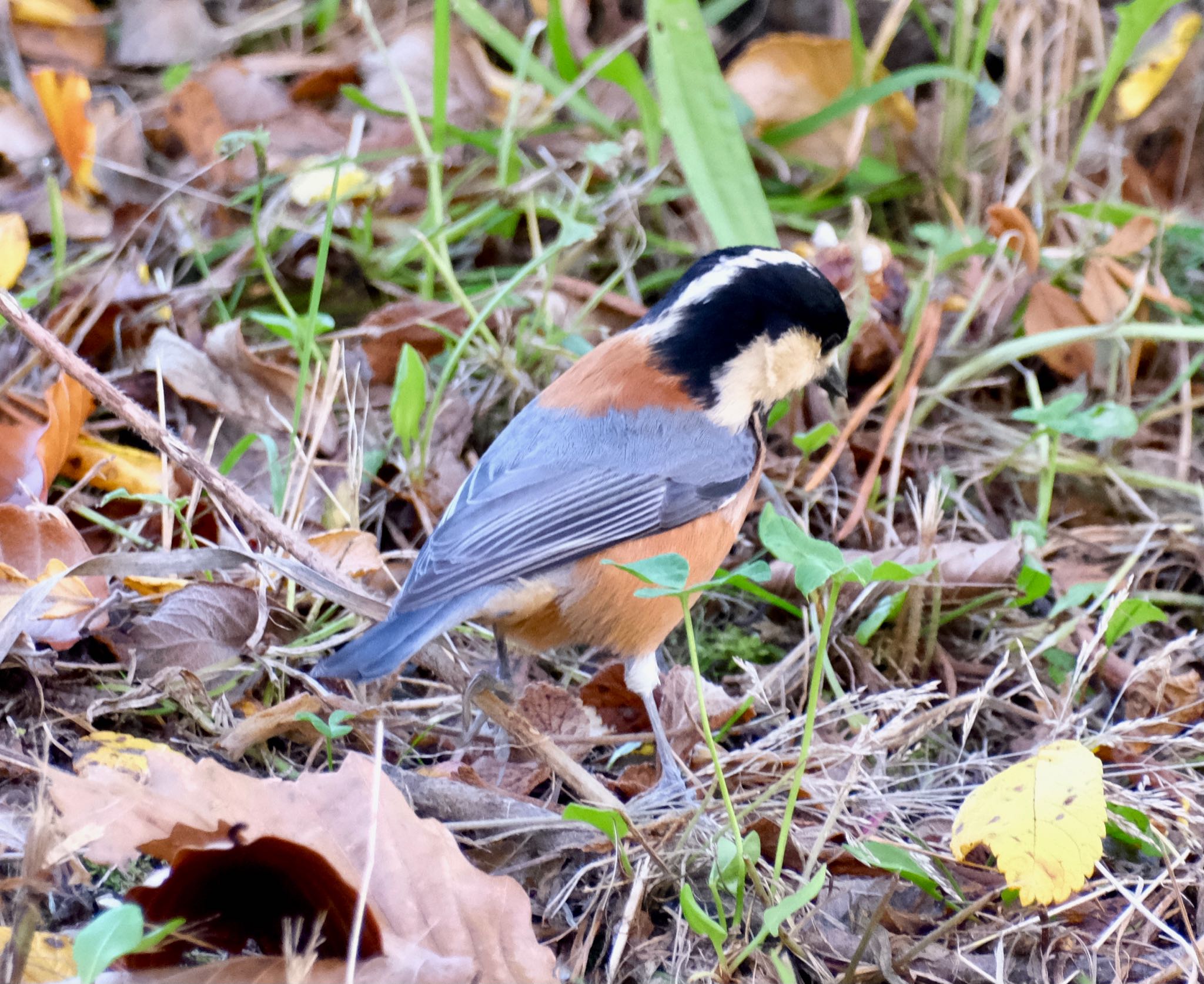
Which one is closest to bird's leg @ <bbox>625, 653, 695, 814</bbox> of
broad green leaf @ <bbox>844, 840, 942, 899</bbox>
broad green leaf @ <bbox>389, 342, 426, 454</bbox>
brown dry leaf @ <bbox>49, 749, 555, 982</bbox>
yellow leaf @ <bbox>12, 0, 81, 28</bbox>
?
broad green leaf @ <bbox>844, 840, 942, 899</bbox>

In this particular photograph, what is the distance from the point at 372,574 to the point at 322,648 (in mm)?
304

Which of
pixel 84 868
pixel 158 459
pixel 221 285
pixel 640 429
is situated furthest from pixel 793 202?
pixel 84 868

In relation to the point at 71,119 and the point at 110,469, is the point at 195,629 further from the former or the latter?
the point at 71,119

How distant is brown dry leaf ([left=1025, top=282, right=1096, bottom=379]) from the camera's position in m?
3.16

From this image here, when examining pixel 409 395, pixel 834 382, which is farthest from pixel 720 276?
pixel 409 395

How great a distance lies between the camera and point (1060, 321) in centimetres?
317

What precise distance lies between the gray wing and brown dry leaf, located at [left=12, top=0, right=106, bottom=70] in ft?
8.28

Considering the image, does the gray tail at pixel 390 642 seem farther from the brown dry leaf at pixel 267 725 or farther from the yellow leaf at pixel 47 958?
the yellow leaf at pixel 47 958

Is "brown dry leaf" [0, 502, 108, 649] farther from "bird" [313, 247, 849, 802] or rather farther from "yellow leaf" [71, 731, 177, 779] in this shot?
"bird" [313, 247, 849, 802]

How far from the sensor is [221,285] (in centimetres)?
329

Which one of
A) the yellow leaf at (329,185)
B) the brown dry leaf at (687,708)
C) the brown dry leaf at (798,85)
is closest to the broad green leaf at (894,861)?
the brown dry leaf at (687,708)

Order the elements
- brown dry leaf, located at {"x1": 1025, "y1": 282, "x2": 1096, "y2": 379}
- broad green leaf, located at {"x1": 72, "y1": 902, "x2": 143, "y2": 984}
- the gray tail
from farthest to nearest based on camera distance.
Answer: brown dry leaf, located at {"x1": 1025, "y1": 282, "x2": 1096, "y2": 379} < the gray tail < broad green leaf, located at {"x1": 72, "y1": 902, "x2": 143, "y2": 984}

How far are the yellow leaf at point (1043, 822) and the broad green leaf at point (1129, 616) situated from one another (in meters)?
0.53

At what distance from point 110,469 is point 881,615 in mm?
1777
